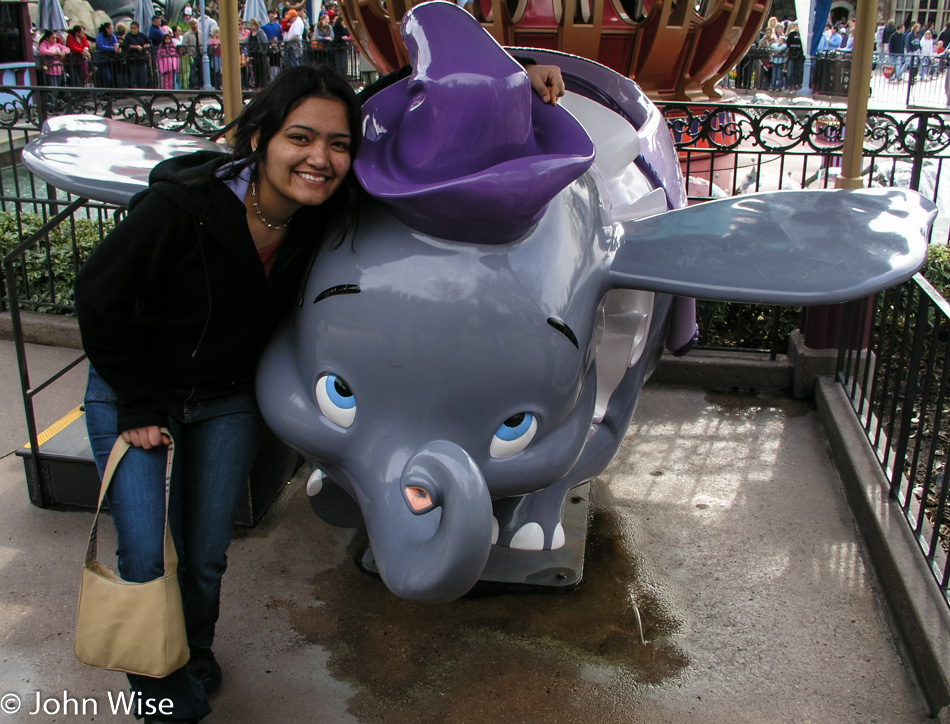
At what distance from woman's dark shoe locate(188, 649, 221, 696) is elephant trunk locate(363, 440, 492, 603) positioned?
995 millimetres

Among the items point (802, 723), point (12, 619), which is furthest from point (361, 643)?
point (802, 723)

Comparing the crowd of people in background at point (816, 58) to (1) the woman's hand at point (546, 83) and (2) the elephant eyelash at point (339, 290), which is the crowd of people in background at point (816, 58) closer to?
(1) the woman's hand at point (546, 83)

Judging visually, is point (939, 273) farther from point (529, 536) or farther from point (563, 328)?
point (563, 328)

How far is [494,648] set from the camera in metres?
2.94

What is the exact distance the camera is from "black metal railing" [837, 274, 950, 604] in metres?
3.15

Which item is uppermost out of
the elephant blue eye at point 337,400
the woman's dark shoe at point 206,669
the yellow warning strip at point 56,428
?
the elephant blue eye at point 337,400

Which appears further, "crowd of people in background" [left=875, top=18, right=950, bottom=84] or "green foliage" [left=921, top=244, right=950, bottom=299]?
"crowd of people in background" [left=875, top=18, right=950, bottom=84]

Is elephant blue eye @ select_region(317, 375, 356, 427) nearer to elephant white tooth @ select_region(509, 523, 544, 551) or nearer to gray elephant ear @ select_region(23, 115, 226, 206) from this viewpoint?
elephant white tooth @ select_region(509, 523, 544, 551)

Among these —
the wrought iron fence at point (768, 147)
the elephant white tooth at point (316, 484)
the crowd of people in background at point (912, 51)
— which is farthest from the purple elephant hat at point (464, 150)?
the crowd of people in background at point (912, 51)

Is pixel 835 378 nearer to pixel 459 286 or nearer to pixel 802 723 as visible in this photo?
pixel 802 723

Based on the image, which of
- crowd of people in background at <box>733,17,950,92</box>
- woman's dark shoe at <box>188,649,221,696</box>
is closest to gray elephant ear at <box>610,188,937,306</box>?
woman's dark shoe at <box>188,649,221,696</box>

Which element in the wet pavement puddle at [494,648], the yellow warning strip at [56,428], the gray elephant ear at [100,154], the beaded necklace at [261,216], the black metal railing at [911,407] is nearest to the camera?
the beaded necklace at [261,216]

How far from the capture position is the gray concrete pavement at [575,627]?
107 inches

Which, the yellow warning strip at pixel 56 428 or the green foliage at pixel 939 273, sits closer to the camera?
the yellow warning strip at pixel 56 428
